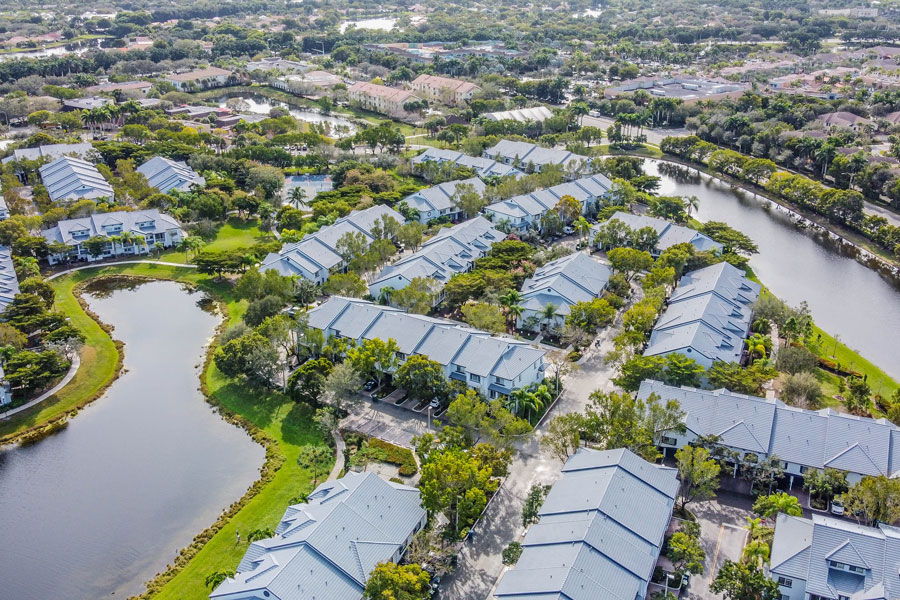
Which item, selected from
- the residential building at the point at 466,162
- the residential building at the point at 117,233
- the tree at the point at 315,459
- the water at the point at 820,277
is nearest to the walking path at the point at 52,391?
the residential building at the point at 117,233

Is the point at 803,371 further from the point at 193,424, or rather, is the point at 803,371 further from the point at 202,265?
the point at 202,265

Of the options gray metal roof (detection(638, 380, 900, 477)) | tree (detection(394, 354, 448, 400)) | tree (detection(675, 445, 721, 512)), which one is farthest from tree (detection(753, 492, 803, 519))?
tree (detection(394, 354, 448, 400))

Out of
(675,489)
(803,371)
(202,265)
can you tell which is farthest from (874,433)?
(202,265)

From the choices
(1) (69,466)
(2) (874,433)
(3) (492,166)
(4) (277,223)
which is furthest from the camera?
(3) (492,166)

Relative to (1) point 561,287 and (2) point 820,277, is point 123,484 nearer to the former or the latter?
(1) point 561,287

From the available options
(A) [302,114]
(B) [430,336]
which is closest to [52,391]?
(B) [430,336]

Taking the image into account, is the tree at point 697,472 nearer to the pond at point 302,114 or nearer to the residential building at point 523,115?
the residential building at point 523,115
